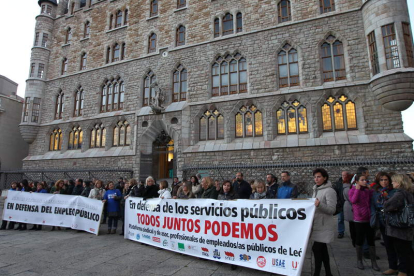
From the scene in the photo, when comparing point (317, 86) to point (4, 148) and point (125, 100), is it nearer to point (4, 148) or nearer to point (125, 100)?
point (125, 100)

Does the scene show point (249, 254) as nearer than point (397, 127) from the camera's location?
Yes

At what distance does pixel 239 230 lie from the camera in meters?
4.00

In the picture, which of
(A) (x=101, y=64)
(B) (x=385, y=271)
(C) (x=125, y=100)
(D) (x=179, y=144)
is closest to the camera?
(B) (x=385, y=271)

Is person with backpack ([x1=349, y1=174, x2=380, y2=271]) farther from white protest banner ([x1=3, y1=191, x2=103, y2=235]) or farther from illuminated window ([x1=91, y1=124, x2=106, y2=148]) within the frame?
illuminated window ([x1=91, y1=124, x2=106, y2=148])

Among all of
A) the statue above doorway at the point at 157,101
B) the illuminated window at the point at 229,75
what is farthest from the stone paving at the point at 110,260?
the illuminated window at the point at 229,75

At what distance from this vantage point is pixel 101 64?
A: 18.8 metres

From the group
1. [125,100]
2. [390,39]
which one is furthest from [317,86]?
[125,100]

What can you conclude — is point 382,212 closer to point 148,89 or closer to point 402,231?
point 402,231

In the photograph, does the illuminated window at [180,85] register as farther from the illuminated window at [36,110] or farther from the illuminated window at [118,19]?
the illuminated window at [36,110]

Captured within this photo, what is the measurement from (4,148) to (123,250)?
22278 millimetres

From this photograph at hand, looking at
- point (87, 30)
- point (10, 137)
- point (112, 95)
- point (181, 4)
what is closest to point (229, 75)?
point (181, 4)

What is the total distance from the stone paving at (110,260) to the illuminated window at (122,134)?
36.0ft

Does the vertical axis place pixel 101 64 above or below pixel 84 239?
above

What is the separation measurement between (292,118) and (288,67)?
113 inches
